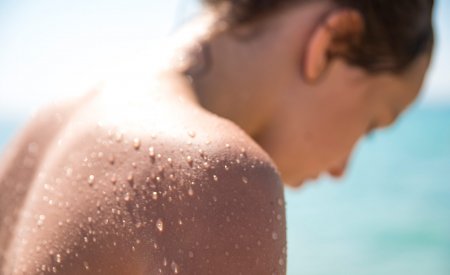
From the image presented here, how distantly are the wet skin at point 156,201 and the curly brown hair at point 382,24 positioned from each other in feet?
1.72

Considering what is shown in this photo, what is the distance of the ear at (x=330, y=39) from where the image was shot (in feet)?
4.80

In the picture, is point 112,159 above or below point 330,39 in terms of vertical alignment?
below

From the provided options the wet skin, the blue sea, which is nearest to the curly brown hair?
the wet skin

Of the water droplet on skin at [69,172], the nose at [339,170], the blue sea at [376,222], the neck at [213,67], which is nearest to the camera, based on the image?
the water droplet on skin at [69,172]

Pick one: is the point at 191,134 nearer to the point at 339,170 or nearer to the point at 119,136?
the point at 119,136

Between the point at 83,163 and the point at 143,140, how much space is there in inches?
5.0

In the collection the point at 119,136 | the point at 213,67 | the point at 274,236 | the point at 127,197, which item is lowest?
the point at 274,236

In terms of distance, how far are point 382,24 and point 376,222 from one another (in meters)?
7.08

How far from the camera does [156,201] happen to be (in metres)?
0.84

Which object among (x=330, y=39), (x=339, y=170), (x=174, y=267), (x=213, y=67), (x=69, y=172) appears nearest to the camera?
(x=174, y=267)

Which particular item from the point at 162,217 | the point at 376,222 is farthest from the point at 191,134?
the point at 376,222

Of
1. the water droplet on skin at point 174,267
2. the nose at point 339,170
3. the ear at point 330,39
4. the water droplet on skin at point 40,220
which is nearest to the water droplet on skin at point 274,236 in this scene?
the water droplet on skin at point 174,267

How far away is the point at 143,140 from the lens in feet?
3.02

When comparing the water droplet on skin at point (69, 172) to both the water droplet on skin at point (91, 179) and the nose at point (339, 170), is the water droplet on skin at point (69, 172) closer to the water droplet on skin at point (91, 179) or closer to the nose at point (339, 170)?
the water droplet on skin at point (91, 179)
